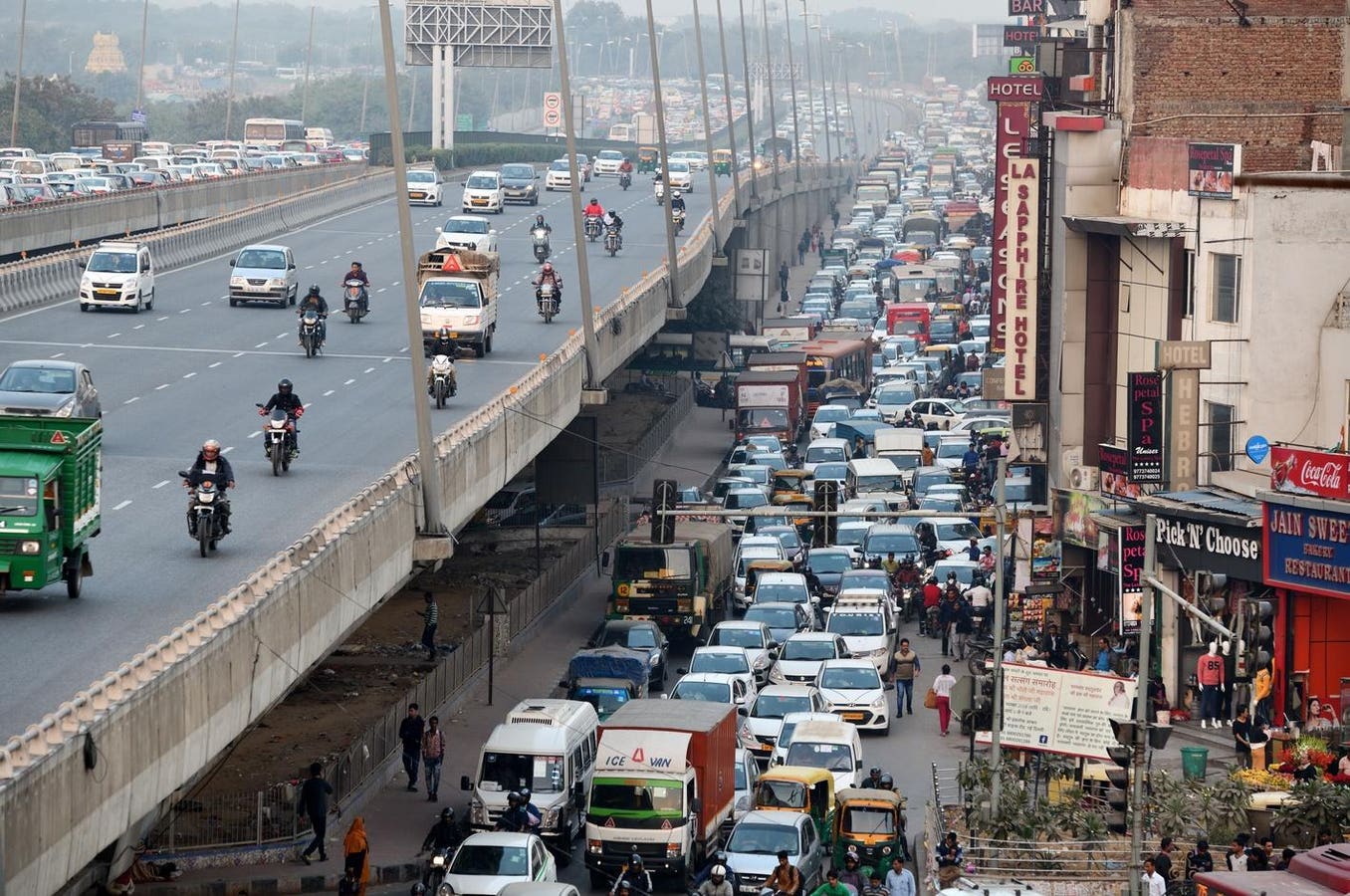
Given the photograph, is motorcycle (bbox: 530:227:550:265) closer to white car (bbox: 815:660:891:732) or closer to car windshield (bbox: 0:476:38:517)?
white car (bbox: 815:660:891:732)

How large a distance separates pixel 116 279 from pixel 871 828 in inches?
1279

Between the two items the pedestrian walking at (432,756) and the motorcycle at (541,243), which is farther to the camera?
the motorcycle at (541,243)

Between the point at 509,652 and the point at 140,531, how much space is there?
15.4 meters

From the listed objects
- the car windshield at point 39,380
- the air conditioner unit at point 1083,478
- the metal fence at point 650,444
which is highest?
the car windshield at point 39,380

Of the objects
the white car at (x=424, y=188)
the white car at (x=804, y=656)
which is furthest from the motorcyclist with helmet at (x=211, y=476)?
the white car at (x=424, y=188)

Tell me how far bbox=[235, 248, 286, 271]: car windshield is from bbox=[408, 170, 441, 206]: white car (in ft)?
107

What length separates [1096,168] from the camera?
161 feet

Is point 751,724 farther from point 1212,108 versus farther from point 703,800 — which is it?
point 1212,108

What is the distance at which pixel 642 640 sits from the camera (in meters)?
44.9

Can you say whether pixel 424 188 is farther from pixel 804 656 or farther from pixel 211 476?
pixel 211 476

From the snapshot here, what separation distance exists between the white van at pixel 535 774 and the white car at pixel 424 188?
6329 centimetres

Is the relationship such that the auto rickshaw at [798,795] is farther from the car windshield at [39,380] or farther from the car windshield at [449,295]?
the car windshield at [449,295]

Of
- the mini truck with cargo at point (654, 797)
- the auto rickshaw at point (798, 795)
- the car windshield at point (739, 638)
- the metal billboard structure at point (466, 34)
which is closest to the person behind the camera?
the mini truck with cargo at point (654, 797)

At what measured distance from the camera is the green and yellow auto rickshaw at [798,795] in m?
33.2
